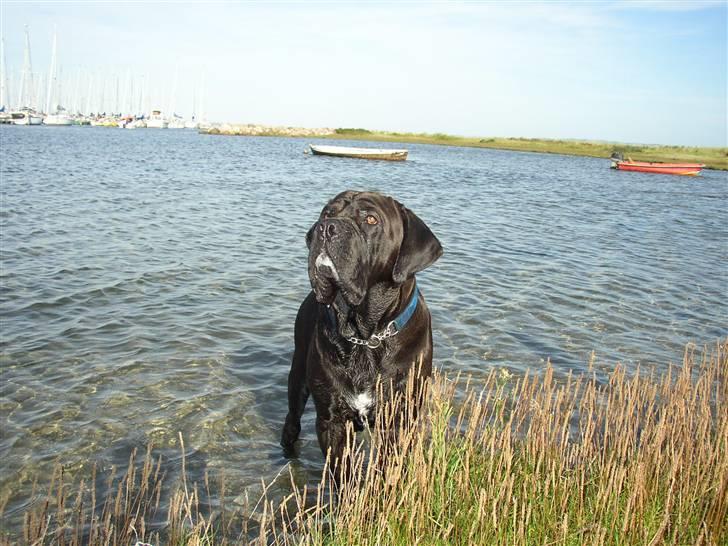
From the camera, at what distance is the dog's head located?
379 cm

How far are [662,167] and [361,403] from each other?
4997 cm

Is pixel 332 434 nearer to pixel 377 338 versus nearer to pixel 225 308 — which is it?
pixel 377 338

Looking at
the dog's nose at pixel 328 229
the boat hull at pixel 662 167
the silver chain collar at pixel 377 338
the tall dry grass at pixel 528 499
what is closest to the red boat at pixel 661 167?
the boat hull at pixel 662 167

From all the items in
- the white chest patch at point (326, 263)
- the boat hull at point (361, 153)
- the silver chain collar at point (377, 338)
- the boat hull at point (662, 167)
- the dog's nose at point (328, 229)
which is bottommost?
the silver chain collar at point (377, 338)

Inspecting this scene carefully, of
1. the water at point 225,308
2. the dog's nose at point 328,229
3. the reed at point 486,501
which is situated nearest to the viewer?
the reed at point 486,501

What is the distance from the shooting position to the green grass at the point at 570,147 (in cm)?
7338

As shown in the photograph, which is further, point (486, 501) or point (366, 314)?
point (366, 314)

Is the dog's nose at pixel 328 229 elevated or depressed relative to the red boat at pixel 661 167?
depressed

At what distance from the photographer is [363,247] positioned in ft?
12.8

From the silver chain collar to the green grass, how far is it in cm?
6876

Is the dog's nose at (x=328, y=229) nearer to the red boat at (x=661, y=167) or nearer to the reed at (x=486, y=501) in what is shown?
the reed at (x=486, y=501)

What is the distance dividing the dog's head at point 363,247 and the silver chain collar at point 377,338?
26 centimetres

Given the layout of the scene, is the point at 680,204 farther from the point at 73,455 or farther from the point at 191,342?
A: the point at 73,455

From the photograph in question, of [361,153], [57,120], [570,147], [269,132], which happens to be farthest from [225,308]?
[57,120]
